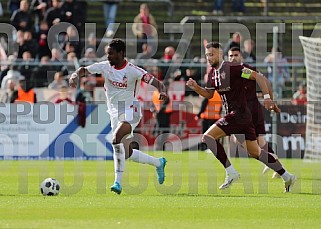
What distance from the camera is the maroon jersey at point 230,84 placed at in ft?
47.3

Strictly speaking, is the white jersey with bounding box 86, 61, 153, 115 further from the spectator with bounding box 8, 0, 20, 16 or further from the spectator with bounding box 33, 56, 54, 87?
the spectator with bounding box 8, 0, 20, 16

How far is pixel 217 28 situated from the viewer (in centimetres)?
2905

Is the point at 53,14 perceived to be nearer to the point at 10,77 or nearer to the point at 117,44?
the point at 10,77

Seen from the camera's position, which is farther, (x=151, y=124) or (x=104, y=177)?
(x=151, y=124)

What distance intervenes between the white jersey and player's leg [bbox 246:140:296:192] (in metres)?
2.15

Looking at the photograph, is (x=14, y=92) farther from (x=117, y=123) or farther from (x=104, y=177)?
(x=117, y=123)

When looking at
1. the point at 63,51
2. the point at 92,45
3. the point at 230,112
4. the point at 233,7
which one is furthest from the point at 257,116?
the point at 233,7

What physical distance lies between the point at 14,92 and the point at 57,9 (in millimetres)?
3847

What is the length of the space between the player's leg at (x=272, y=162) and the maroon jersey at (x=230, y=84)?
610 mm

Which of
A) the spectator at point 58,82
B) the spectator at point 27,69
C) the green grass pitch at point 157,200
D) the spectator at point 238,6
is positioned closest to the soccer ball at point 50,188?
the green grass pitch at point 157,200

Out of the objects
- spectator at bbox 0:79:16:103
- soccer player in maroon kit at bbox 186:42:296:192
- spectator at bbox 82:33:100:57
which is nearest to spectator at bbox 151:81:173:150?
spectator at bbox 82:33:100:57

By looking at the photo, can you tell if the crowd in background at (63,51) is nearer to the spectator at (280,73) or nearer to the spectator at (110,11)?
the spectator at (280,73)

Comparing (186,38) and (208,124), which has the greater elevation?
(186,38)

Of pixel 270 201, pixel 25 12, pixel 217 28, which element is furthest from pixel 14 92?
pixel 270 201
